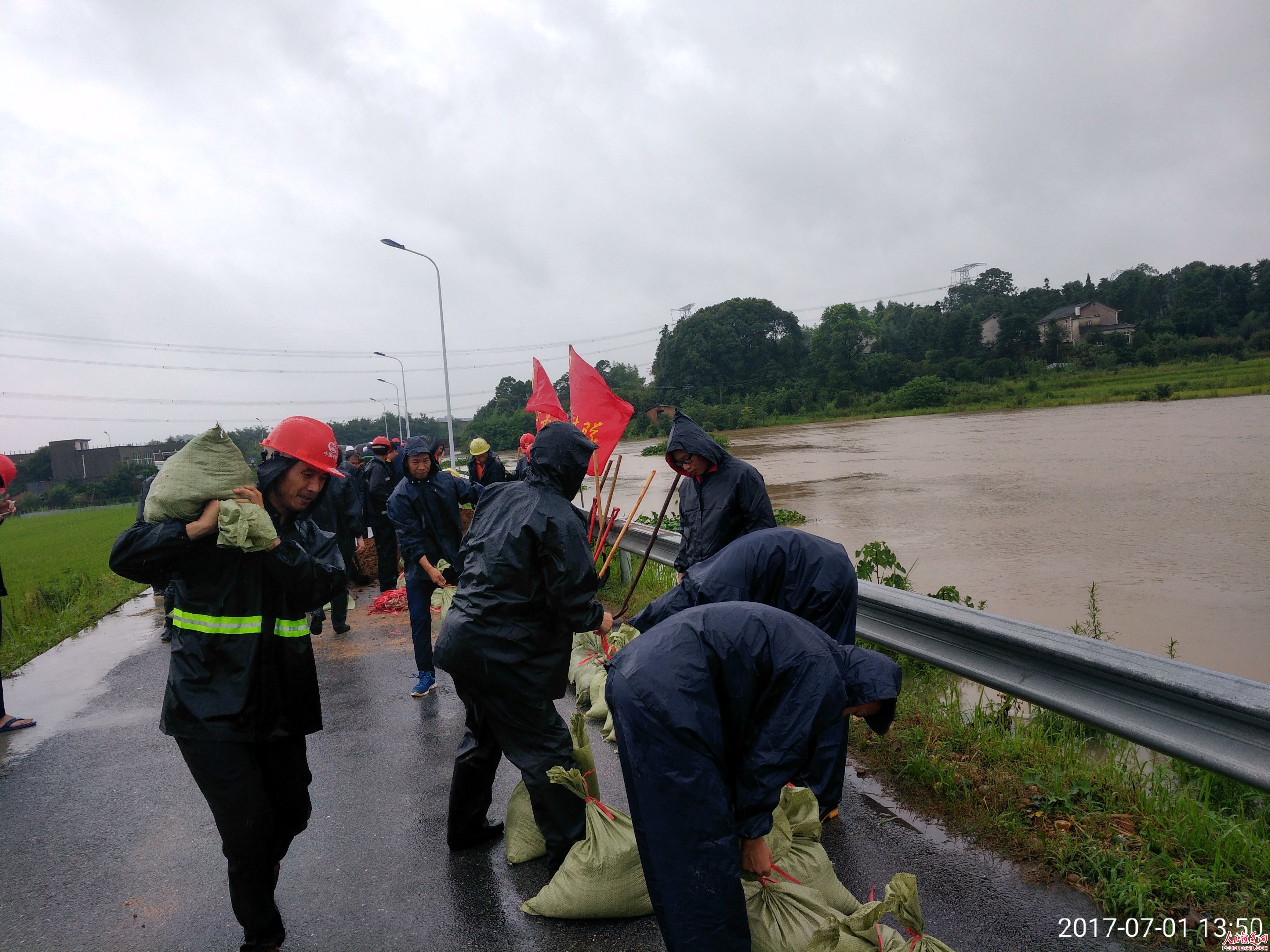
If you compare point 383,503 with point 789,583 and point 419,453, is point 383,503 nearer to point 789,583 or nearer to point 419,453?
point 419,453

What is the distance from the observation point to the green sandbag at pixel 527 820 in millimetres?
2998

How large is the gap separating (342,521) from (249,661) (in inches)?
219

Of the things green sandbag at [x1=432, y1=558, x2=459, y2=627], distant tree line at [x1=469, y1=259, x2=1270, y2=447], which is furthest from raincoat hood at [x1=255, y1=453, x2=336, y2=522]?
distant tree line at [x1=469, y1=259, x2=1270, y2=447]

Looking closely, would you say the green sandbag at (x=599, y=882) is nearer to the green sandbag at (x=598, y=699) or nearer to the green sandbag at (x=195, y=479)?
the green sandbag at (x=195, y=479)

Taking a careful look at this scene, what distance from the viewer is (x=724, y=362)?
70.0m

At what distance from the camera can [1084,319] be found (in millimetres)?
68000

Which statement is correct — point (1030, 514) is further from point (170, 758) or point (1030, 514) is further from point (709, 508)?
point (170, 758)

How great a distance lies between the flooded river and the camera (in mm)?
6559

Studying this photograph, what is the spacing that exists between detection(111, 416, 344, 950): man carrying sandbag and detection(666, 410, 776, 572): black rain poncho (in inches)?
93.5

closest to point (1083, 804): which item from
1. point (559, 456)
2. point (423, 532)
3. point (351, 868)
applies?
point (559, 456)

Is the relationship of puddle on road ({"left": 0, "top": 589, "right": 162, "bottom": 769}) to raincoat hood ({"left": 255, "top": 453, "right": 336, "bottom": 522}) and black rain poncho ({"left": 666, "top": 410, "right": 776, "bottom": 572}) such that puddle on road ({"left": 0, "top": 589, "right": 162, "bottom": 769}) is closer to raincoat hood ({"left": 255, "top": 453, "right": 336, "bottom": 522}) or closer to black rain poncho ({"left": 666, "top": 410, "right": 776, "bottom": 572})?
raincoat hood ({"left": 255, "top": 453, "right": 336, "bottom": 522})

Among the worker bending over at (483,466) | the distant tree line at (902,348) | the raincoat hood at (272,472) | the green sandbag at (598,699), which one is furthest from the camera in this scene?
the distant tree line at (902,348)

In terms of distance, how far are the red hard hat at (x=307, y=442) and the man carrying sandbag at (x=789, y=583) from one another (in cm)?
126

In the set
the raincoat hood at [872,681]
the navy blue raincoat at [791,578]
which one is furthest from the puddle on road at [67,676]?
the raincoat hood at [872,681]
